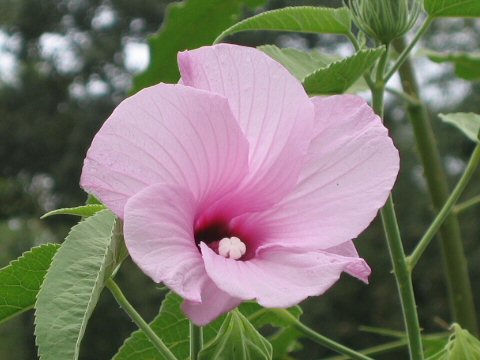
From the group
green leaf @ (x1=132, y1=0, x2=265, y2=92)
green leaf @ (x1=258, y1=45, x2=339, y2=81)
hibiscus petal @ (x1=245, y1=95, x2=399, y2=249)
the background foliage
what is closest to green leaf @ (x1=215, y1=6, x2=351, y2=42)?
green leaf @ (x1=258, y1=45, x2=339, y2=81)

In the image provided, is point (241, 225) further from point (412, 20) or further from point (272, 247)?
point (412, 20)

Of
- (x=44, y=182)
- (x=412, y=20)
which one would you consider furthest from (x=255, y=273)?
(x=44, y=182)

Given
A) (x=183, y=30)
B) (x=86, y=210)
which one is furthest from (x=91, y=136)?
(x=86, y=210)

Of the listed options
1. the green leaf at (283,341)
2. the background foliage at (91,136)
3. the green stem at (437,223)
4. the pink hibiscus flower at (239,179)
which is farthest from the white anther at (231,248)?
the background foliage at (91,136)

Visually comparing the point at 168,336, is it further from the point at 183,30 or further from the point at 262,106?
the point at 183,30

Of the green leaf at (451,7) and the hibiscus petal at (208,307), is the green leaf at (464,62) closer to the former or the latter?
the green leaf at (451,7)
